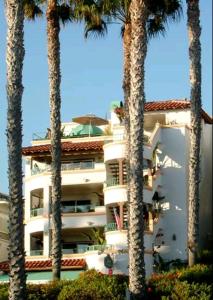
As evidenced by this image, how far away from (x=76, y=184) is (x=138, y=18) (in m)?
21.1

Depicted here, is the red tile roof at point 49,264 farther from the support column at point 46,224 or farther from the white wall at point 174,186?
the white wall at point 174,186

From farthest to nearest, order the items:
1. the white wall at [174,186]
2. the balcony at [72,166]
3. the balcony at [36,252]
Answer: the balcony at [72,166], the balcony at [36,252], the white wall at [174,186]

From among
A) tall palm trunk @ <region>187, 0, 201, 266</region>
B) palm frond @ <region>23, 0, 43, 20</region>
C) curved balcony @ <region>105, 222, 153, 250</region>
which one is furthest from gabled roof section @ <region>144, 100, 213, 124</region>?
tall palm trunk @ <region>187, 0, 201, 266</region>

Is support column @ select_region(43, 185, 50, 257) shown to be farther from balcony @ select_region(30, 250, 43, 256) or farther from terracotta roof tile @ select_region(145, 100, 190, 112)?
terracotta roof tile @ select_region(145, 100, 190, 112)

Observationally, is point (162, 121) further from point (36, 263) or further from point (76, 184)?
point (36, 263)

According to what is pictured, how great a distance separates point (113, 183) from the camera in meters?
46.0

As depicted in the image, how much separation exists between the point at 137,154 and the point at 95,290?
16.2ft

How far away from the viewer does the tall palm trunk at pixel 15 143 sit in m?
24.5

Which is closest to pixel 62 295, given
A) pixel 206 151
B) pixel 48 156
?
pixel 48 156

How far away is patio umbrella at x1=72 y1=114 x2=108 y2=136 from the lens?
55.4 metres

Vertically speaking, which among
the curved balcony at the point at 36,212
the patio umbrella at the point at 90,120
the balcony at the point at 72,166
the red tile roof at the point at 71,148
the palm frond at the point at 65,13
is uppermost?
the palm frond at the point at 65,13

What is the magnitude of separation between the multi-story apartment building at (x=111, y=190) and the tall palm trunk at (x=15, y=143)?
697 inches

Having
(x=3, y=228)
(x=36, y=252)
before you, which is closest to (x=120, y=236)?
(x=36, y=252)

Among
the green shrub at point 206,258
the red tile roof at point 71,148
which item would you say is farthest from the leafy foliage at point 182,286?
the red tile roof at point 71,148
